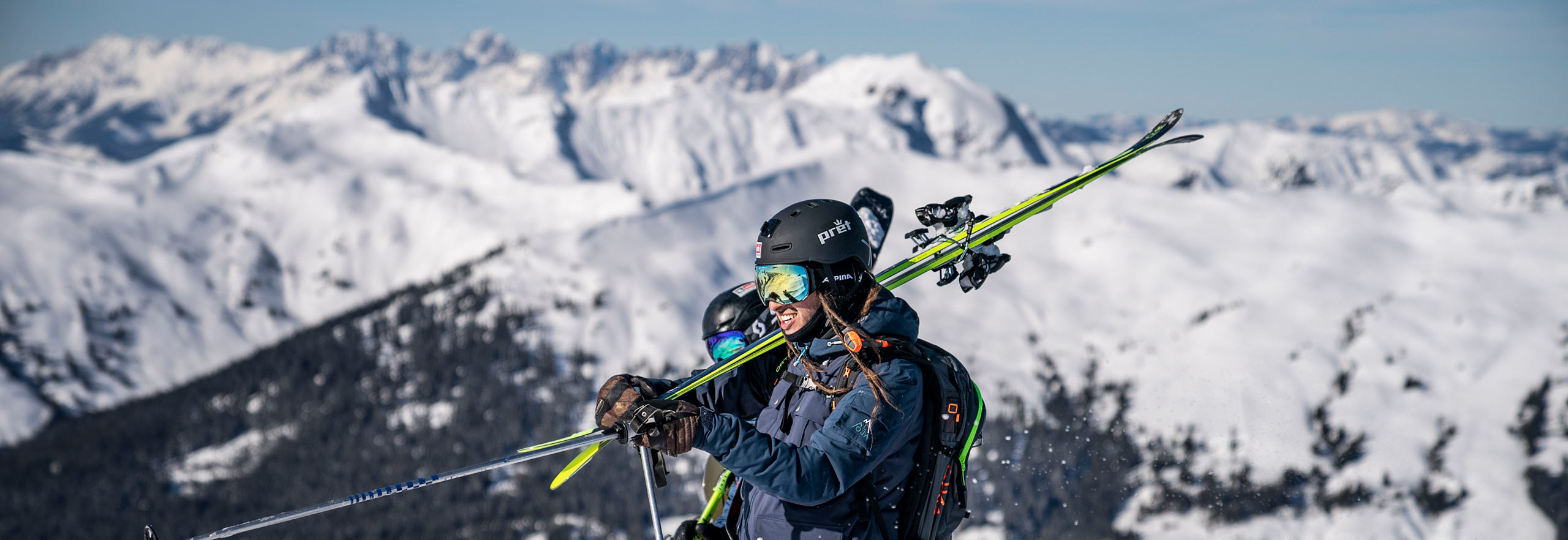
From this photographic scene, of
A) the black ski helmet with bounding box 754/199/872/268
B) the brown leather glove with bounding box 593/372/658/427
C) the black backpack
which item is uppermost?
the black ski helmet with bounding box 754/199/872/268

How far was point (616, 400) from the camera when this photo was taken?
5621 millimetres

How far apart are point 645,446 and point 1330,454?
211 meters

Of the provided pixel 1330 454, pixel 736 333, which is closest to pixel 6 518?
pixel 736 333

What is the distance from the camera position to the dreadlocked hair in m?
5.41

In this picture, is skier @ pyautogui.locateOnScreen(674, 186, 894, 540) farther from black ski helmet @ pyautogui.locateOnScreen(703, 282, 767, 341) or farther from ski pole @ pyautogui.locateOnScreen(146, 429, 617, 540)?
ski pole @ pyautogui.locateOnScreen(146, 429, 617, 540)

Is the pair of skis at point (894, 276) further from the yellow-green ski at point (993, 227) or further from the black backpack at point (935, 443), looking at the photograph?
the black backpack at point (935, 443)

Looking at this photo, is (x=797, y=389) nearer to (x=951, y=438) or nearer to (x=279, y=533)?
(x=951, y=438)

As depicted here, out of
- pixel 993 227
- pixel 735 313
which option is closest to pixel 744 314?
pixel 735 313

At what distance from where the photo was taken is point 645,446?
5.57 m

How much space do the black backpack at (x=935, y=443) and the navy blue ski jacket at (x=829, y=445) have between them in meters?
0.07

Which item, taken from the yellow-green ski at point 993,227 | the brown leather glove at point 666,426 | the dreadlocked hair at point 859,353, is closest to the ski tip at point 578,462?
the yellow-green ski at point 993,227

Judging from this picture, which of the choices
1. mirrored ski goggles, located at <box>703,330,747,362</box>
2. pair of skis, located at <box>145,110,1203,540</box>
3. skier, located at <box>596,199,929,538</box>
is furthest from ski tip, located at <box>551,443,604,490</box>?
mirrored ski goggles, located at <box>703,330,747,362</box>

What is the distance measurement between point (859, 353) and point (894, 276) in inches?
117

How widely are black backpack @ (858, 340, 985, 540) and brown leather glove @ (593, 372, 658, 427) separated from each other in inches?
63.9
